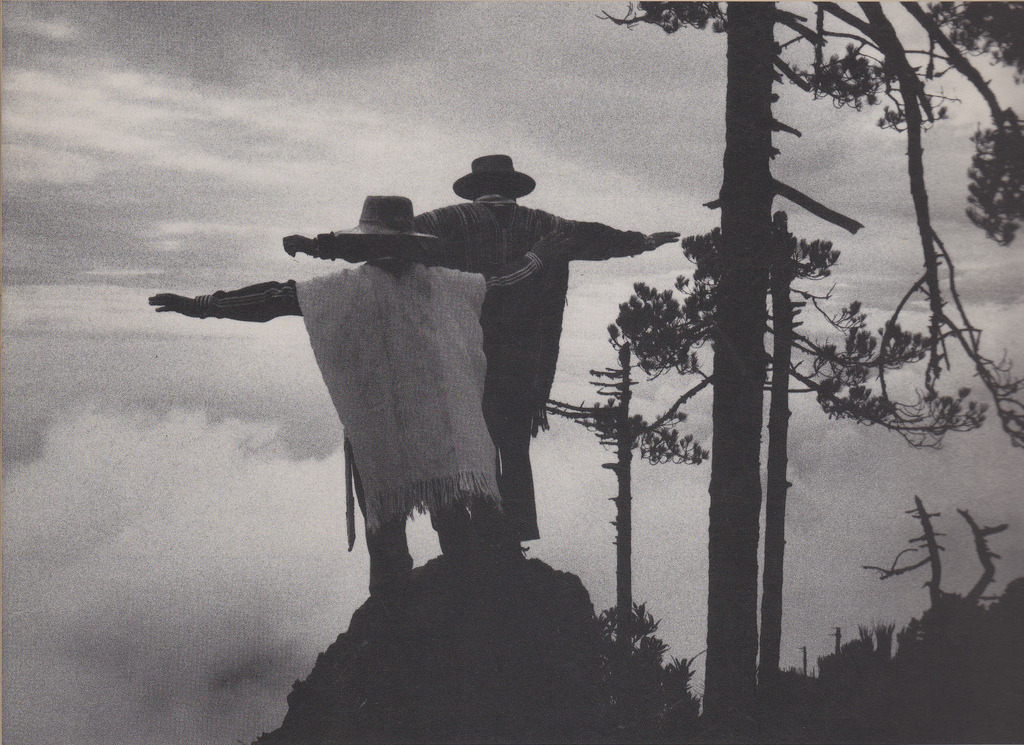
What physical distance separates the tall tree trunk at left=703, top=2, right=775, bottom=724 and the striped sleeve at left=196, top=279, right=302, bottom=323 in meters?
2.79

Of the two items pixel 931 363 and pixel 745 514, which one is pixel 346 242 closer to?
pixel 745 514

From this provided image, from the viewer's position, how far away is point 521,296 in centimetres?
447

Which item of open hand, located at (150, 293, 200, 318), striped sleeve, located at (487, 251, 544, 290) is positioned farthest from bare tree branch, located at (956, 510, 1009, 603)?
open hand, located at (150, 293, 200, 318)

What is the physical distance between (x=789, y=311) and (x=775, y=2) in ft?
8.16

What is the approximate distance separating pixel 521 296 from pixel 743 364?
1580mm

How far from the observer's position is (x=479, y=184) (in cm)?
485

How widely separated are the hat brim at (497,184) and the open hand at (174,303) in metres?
1.91

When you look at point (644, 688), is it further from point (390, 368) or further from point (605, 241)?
point (605, 241)

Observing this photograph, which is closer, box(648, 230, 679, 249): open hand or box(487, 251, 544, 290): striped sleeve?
box(487, 251, 544, 290): striped sleeve

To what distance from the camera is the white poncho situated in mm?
3855

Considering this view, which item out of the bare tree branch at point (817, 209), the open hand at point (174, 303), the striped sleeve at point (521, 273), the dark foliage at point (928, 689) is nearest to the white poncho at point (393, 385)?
the striped sleeve at point (521, 273)

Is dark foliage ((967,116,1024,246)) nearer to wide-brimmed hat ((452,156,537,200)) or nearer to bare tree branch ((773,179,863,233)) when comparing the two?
bare tree branch ((773,179,863,233))

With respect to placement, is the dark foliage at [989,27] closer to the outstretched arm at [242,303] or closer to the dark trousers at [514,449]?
the dark trousers at [514,449]

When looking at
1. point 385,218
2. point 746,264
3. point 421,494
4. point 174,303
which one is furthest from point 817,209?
point 174,303
